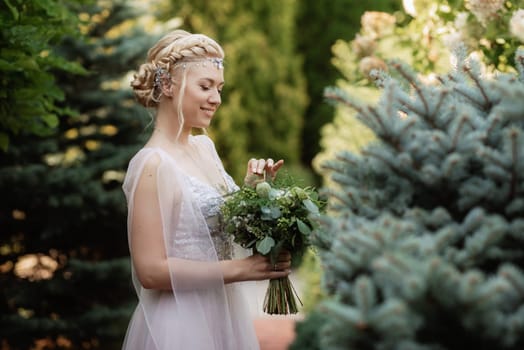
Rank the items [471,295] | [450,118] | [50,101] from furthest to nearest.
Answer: [50,101]
[450,118]
[471,295]

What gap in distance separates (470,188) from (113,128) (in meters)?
5.24

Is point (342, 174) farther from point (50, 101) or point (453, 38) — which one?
point (50, 101)

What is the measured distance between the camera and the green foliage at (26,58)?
317 centimetres

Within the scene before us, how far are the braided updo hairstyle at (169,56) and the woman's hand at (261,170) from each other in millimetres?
544

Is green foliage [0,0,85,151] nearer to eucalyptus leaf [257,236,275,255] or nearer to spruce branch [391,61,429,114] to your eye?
eucalyptus leaf [257,236,275,255]

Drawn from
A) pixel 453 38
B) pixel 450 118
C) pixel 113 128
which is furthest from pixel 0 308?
pixel 450 118

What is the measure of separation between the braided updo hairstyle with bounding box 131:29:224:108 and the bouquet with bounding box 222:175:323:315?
0.69m

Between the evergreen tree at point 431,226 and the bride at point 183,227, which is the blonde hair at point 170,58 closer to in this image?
the bride at point 183,227

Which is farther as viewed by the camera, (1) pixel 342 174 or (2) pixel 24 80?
(2) pixel 24 80

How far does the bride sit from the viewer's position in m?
2.64

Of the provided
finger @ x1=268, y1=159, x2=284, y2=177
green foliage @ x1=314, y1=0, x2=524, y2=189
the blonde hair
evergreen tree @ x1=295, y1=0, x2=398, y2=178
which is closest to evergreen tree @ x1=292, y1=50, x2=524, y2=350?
green foliage @ x1=314, y1=0, x2=524, y2=189

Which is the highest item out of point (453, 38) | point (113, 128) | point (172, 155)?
point (113, 128)

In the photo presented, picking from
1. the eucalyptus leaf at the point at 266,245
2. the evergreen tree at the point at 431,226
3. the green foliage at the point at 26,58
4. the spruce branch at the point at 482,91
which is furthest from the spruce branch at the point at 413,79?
the green foliage at the point at 26,58

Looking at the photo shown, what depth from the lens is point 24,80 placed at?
3.48m
